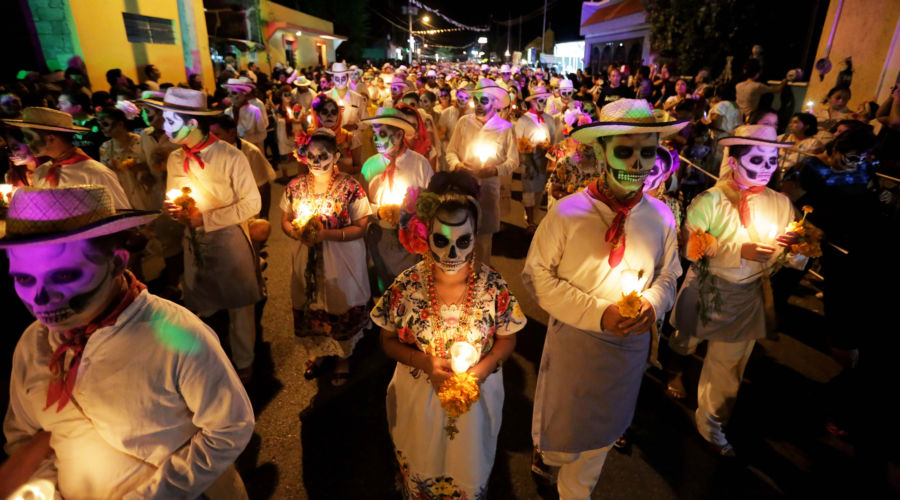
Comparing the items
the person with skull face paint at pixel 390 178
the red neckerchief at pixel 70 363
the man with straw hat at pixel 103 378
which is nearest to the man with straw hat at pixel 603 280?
the man with straw hat at pixel 103 378

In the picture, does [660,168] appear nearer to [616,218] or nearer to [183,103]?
[616,218]

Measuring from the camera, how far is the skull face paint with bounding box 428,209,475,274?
8.36ft

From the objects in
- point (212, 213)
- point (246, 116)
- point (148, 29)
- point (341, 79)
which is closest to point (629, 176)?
point (212, 213)

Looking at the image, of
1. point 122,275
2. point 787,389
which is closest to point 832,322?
point 787,389

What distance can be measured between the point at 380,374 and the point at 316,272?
48.9 inches

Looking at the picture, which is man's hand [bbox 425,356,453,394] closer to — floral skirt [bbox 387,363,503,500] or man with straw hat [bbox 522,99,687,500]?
floral skirt [bbox 387,363,503,500]

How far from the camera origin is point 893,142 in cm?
616

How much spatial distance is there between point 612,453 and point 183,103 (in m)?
4.73

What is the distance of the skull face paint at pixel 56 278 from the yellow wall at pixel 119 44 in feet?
54.0

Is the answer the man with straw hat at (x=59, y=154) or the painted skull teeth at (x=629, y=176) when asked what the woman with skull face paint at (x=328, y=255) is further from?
the painted skull teeth at (x=629, y=176)

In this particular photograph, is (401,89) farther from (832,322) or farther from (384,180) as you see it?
(832,322)

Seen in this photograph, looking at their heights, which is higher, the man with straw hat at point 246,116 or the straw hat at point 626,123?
the straw hat at point 626,123

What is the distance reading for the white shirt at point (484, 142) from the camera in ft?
22.2

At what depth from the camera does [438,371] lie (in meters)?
2.49
